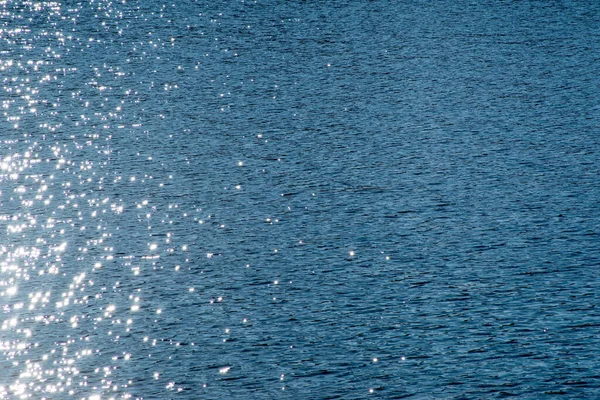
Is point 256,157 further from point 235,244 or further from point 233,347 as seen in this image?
point 233,347

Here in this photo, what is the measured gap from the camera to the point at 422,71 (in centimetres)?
2445

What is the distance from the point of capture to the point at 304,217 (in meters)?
15.6

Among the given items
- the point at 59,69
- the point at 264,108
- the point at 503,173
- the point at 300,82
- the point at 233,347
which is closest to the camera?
the point at 233,347

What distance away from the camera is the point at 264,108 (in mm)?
21625

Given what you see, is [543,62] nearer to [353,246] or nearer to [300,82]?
[300,82]

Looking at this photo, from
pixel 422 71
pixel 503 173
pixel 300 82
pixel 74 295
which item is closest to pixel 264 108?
pixel 300 82

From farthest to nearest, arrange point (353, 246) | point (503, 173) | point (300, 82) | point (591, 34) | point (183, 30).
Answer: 1. point (183, 30)
2. point (591, 34)
3. point (300, 82)
4. point (503, 173)
5. point (353, 246)

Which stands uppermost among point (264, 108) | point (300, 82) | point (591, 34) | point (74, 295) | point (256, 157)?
point (591, 34)

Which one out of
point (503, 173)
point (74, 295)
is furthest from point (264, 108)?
point (74, 295)

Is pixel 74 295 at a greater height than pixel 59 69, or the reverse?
pixel 59 69

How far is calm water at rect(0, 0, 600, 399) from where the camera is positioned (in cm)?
1096

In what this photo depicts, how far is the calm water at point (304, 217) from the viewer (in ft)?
36.0

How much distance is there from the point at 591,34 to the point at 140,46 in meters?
13.6

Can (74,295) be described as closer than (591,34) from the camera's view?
Yes
